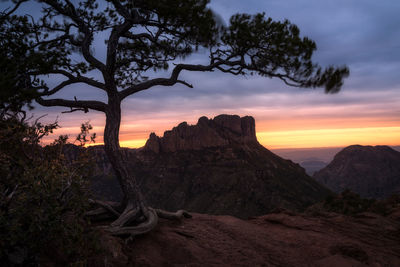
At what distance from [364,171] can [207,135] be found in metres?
96.0

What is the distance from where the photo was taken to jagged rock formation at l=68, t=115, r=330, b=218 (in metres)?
87.5

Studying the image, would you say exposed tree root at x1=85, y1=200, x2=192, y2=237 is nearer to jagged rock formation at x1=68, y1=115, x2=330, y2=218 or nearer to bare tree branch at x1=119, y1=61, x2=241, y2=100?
bare tree branch at x1=119, y1=61, x2=241, y2=100

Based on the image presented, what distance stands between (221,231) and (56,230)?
253 inches

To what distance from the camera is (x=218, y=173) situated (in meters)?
107

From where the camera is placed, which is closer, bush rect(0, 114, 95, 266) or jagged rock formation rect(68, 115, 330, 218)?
bush rect(0, 114, 95, 266)

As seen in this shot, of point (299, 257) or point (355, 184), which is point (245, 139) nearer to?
point (355, 184)

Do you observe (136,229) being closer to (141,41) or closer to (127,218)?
(127,218)

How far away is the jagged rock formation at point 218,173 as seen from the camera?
8750 centimetres

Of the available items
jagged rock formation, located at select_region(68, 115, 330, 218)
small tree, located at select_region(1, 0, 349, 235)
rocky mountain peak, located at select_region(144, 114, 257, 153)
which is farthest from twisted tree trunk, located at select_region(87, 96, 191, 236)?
rocky mountain peak, located at select_region(144, 114, 257, 153)

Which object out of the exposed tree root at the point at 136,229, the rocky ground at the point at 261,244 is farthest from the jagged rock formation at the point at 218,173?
the exposed tree root at the point at 136,229

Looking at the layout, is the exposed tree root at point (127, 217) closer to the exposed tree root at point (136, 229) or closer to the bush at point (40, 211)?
the exposed tree root at point (136, 229)

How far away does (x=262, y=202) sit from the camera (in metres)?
85.6

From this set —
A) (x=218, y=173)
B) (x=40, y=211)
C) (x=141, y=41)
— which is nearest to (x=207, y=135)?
(x=218, y=173)

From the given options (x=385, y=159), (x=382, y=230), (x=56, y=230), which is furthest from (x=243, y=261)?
(x=385, y=159)
